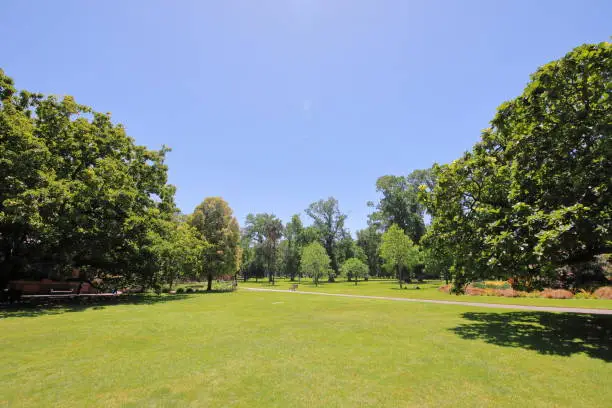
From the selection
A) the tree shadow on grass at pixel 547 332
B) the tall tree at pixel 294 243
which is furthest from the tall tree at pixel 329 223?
the tree shadow on grass at pixel 547 332

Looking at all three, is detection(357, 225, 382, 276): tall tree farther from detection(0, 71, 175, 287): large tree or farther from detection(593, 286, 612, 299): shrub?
detection(0, 71, 175, 287): large tree

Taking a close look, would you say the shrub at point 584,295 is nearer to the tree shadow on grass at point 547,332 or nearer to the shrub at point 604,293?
the shrub at point 604,293

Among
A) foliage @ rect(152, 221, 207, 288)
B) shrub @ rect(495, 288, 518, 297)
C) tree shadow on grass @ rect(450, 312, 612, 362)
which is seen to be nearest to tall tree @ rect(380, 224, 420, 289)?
shrub @ rect(495, 288, 518, 297)

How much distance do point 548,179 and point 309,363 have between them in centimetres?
1208

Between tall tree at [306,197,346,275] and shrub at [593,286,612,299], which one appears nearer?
shrub at [593,286,612,299]

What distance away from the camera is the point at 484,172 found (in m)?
14.6

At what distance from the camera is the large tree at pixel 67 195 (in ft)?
61.3

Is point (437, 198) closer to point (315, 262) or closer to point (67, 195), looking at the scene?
point (67, 195)

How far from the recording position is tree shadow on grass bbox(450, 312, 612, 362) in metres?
9.30

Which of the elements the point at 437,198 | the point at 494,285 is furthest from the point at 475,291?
the point at 437,198

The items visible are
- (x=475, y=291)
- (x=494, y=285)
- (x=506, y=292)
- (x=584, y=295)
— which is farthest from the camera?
(x=494, y=285)

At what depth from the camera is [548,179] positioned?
476 inches

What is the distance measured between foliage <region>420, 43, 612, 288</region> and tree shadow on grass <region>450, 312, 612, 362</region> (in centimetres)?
208

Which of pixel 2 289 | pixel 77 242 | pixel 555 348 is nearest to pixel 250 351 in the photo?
pixel 555 348
